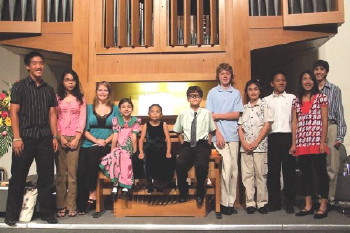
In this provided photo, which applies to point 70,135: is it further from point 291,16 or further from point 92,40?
point 291,16

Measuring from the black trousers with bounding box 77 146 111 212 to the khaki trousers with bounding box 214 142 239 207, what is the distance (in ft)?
3.87

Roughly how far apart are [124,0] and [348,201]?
3.20 meters

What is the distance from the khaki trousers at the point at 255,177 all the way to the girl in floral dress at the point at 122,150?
109 centimetres

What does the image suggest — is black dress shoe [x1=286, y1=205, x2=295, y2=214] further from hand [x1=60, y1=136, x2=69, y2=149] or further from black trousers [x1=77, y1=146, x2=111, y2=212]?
hand [x1=60, y1=136, x2=69, y2=149]

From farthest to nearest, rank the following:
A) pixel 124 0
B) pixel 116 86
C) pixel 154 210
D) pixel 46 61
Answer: pixel 46 61, pixel 116 86, pixel 124 0, pixel 154 210

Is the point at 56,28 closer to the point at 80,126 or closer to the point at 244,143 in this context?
the point at 80,126

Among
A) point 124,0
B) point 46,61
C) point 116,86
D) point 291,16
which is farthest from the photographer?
point 46,61

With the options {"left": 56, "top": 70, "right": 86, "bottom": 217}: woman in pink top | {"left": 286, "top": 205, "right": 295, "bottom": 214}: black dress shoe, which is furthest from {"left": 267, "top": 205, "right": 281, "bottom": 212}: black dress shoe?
{"left": 56, "top": 70, "right": 86, "bottom": 217}: woman in pink top

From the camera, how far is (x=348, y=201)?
11.8 feet

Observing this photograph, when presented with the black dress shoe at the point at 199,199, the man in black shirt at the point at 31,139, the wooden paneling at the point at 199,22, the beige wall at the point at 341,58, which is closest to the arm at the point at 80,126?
the man in black shirt at the point at 31,139

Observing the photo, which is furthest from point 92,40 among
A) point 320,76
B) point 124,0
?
point 320,76

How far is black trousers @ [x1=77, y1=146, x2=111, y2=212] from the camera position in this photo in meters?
3.42

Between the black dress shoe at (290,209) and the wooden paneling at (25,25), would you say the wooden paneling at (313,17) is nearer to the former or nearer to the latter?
the black dress shoe at (290,209)

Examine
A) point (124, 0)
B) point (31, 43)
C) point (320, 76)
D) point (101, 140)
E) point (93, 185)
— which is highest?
point (124, 0)
